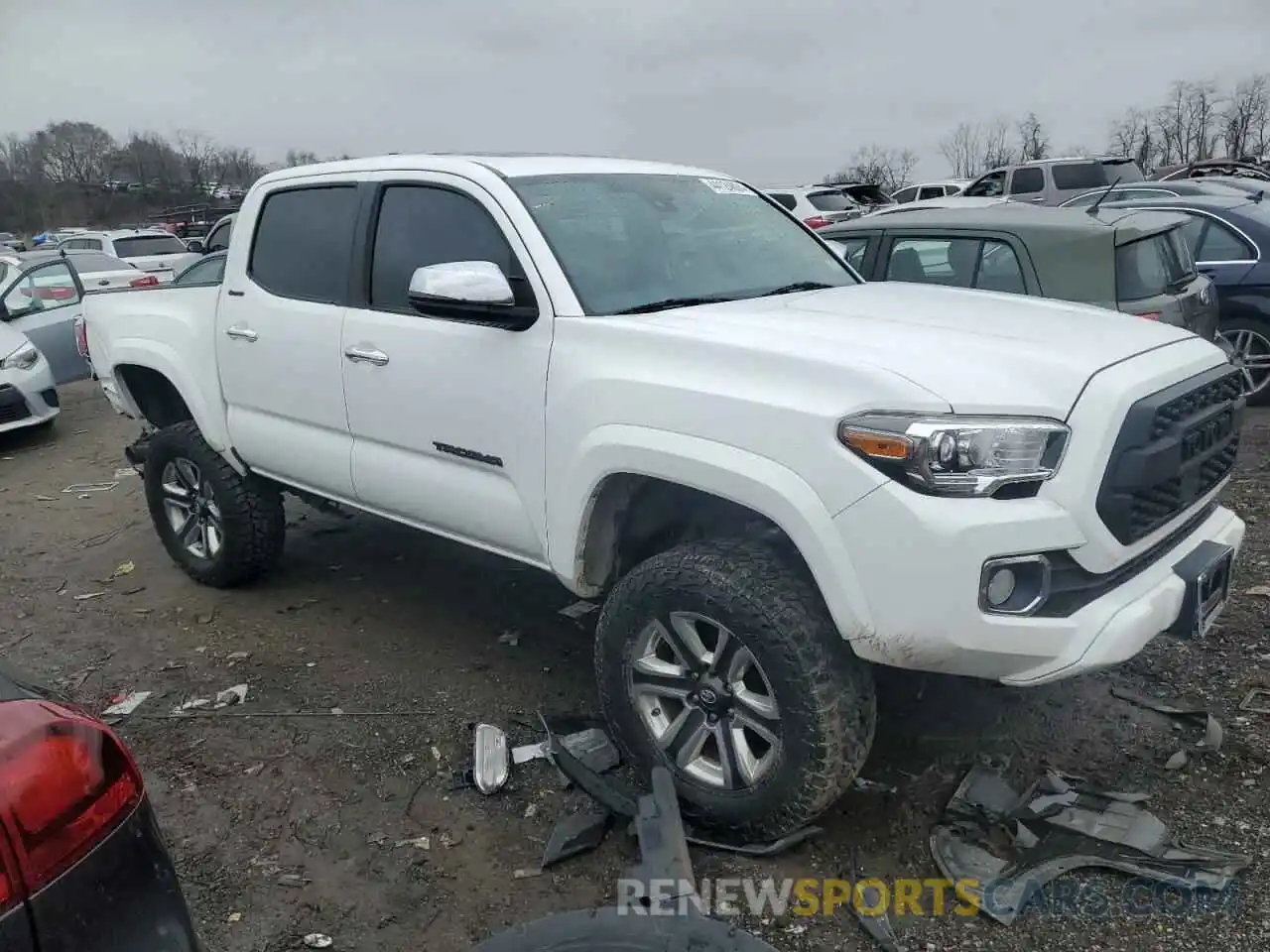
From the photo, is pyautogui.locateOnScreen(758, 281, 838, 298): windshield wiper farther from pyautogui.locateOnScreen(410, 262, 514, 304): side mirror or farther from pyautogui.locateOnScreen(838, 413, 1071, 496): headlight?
pyautogui.locateOnScreen(838, 413, 1071, 496): headlight

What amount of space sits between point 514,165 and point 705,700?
2.09 m

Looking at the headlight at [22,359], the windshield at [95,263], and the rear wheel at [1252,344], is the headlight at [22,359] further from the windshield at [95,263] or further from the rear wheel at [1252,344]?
the rear wheel at [1252,344]

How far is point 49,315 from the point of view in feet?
33.9

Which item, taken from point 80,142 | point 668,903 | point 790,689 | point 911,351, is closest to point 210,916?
point 668,903

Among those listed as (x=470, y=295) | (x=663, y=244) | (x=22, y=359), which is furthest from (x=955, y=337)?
(x=22, y=359)

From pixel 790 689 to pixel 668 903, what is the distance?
2.14 feet

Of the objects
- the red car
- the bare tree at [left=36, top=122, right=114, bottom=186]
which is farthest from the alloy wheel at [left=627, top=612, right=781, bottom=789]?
the bare tree at [left=36, top=122, right=114, bottom=186]

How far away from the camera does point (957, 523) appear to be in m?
2.43

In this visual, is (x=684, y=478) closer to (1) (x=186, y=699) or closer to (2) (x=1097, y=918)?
(2) (x=1097, y=918)

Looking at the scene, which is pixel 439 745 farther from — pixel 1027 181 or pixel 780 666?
pixel 1027 181

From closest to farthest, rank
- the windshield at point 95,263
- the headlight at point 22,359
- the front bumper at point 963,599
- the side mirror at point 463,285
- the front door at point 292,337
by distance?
the front bumper at point 963,599 < the side mirror at point 463,285 < the front door at point 292,337 < the headlight at point 22,359 < the windshield at point 95,263

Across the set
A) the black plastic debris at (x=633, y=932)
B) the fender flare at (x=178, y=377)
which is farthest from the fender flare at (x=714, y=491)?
the fender flare at (x=178, y=377)

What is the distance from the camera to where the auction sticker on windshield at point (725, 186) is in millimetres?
4219

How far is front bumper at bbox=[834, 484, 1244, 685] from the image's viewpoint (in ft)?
8.01
